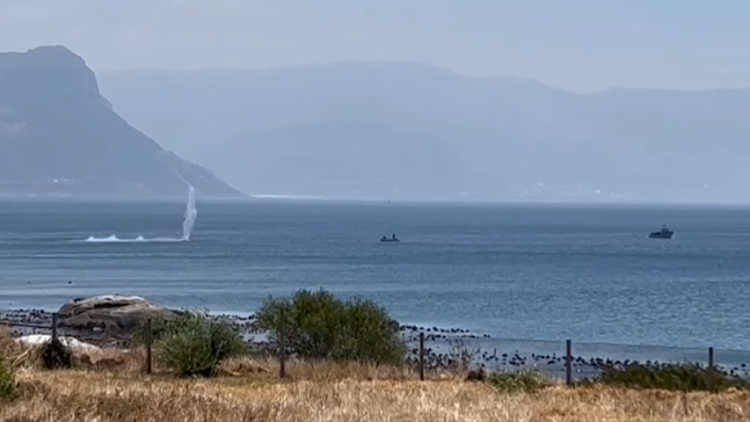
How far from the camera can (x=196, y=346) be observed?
24984 mm

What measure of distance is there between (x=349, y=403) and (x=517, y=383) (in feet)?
15.7

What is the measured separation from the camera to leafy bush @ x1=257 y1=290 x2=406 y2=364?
29.3 m

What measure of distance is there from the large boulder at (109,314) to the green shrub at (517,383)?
2248 cm

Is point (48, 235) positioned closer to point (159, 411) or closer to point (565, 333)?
point (565, 333)

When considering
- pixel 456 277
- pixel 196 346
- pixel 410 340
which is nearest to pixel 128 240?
pixel 456 277

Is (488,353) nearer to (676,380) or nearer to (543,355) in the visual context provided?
(543,355)

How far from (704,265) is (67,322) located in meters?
72.7

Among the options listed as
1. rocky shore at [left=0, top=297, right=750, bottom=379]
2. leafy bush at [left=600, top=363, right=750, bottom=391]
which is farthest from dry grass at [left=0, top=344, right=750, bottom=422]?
rocky shore at [left=0, top=297, right=750, bottom=379]

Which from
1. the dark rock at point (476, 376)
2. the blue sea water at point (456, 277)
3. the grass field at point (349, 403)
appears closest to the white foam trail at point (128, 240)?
the blue sea water at point (456, 277)

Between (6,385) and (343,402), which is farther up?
(6,385)

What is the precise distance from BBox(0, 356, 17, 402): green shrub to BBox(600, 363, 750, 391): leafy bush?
10.7m

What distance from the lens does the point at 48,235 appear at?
149 m

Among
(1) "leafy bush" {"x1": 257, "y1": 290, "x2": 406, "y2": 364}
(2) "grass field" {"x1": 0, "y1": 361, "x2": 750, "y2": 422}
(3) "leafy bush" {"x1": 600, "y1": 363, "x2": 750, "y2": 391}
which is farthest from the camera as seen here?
(1) "leafy bush" {"x1": 257, "y1": 290, "x2": 406, "y2": 364}

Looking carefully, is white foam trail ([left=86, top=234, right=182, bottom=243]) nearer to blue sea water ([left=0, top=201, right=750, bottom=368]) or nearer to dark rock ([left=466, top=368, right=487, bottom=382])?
blue sea water ([left=0, top=201, right=750, bottom=368])
